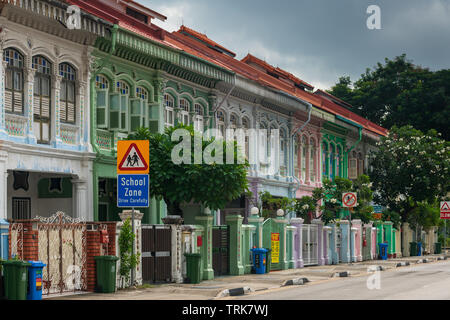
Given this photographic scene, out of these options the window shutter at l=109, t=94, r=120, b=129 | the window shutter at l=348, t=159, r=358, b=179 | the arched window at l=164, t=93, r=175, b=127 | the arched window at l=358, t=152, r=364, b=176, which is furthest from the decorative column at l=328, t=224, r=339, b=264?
the window shutter at l=109, t=94, r=120, b=129

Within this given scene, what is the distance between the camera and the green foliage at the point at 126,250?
1998cm

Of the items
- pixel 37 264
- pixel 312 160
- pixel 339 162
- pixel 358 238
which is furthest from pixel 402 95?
pixel 37 264

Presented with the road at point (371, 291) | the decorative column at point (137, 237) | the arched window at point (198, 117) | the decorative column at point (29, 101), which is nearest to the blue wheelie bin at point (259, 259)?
the road at point (371, 291)

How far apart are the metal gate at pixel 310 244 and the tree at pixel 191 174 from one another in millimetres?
9104

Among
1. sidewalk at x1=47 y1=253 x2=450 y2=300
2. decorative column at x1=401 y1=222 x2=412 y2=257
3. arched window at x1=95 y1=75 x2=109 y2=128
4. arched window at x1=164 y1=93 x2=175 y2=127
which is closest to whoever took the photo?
sidewalk at x1=47 y1=253 x2=450 y2=300

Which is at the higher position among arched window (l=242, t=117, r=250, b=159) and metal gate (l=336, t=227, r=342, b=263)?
arched window (l=242, t=117, r=250, b=159)

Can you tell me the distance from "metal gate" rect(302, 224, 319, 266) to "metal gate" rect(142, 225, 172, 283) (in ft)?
37.3

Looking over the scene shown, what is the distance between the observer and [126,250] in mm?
20031

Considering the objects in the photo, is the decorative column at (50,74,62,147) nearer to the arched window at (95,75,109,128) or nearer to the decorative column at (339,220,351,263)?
the arched window at (95,75,109,128)

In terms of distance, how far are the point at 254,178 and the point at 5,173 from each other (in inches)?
595

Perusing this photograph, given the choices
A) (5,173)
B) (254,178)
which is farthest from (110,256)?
(254,178)

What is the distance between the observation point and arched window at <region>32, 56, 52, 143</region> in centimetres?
2266

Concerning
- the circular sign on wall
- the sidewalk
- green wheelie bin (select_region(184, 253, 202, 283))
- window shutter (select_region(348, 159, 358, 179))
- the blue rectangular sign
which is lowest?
the sidewalk
